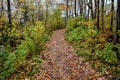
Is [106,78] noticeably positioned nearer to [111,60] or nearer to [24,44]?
[111,60]

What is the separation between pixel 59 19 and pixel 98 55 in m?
29.9

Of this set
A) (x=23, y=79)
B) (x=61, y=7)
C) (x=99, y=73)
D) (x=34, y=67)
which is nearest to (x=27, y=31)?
(x=34, y=67)

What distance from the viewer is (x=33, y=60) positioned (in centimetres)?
938

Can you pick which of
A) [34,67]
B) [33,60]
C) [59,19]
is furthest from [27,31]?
[59,19]

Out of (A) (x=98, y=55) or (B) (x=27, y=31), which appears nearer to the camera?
(A) (x=98, y=55)

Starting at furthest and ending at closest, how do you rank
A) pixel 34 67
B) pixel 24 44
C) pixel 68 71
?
pixel 24 44
pixel 34 67
pixel 68 71

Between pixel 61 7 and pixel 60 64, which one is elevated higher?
pixel 61 7

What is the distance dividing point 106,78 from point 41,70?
3.15 meters

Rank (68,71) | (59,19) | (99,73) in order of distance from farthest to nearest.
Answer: (59,19) < (68,71) < (99,73)

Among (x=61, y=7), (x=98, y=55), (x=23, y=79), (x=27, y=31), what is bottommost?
(x=23, y=79)

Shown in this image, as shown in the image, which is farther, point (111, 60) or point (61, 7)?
point (61, 7)

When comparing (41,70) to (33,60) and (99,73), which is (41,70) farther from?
(99,73)

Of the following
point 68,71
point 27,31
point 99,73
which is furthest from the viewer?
point 27,31

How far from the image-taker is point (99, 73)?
274 inches
